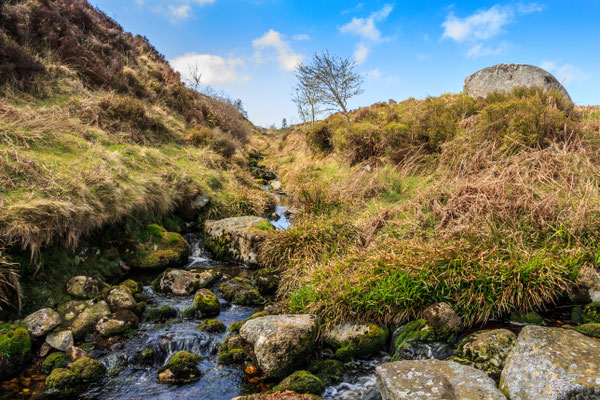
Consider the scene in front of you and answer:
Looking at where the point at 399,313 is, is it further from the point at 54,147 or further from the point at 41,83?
the point at 41,83

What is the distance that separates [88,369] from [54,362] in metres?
0.49

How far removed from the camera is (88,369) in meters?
3.71

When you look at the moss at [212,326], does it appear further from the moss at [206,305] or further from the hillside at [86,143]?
the hillside at [86,143]

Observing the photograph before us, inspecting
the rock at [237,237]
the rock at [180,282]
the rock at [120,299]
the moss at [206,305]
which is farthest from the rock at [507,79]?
the rock at [120,299]

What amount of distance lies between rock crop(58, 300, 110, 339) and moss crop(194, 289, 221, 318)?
4.17 ft

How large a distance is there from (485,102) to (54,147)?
39.9 feet

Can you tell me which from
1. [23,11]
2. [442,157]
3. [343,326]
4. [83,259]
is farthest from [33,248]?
[23,11]

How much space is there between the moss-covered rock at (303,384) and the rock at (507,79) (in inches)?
428

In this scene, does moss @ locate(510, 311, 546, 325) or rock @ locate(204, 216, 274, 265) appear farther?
rock @ locate(204, 216, 274, 265)

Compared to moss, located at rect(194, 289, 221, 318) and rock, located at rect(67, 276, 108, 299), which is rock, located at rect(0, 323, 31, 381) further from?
moss, located at rect(194, 289, 221, 318)

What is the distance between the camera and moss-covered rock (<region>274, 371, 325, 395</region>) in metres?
3.34

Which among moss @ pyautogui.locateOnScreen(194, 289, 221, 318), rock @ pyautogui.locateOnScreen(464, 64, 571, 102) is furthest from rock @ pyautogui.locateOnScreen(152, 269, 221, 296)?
rock @ pyautogui.locateOnScreen(464, 64, 571, 102)

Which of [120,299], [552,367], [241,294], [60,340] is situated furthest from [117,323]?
[552,367]

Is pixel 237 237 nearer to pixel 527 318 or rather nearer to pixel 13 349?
pixel 13 349
